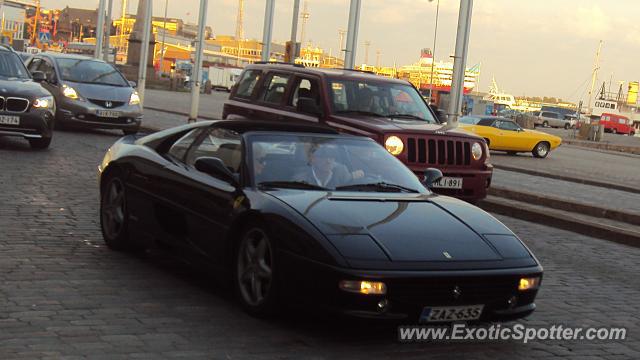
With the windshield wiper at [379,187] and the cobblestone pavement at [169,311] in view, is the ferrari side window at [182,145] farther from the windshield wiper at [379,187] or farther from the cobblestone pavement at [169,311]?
the windshield wiper at [379,187]

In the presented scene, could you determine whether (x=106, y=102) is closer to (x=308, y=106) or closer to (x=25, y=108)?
(x=25, y=108)

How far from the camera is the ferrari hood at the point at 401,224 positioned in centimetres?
578

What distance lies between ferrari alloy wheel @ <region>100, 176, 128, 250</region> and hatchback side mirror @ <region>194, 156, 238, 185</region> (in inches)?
57.0

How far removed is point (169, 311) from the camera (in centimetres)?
631

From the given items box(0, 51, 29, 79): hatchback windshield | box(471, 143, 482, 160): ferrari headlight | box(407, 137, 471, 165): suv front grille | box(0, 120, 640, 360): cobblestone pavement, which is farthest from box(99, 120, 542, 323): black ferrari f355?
box(0, 51, 29, 79): hatchback windshield

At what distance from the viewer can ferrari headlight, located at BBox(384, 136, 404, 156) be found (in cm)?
1187

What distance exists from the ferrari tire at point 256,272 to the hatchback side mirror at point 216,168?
533 millimetres

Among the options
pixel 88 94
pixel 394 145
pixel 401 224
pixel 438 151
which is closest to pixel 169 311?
pixel 401 224

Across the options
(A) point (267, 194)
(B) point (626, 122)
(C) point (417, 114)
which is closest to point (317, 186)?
(A) point (267, 194)

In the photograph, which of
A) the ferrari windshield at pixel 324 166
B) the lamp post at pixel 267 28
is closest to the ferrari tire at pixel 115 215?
the ferrari windshield at pixel 324 166

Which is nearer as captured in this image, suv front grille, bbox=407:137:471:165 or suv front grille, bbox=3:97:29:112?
suv front grille, bbox=407:137:471:165

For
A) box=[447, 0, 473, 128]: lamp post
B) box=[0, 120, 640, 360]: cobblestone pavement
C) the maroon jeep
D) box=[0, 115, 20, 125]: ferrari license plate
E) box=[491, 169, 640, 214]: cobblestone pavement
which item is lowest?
box=[0, 120, 640, 360]: cobblestone pavement

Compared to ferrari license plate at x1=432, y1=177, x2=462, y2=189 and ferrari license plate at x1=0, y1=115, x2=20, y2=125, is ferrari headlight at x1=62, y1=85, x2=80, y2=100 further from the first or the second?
ferrari license plate at x1=432, y1=177, x2=462, y2=189

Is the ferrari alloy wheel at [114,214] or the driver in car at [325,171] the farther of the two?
the ferrari alloy wheel at [114,214]
